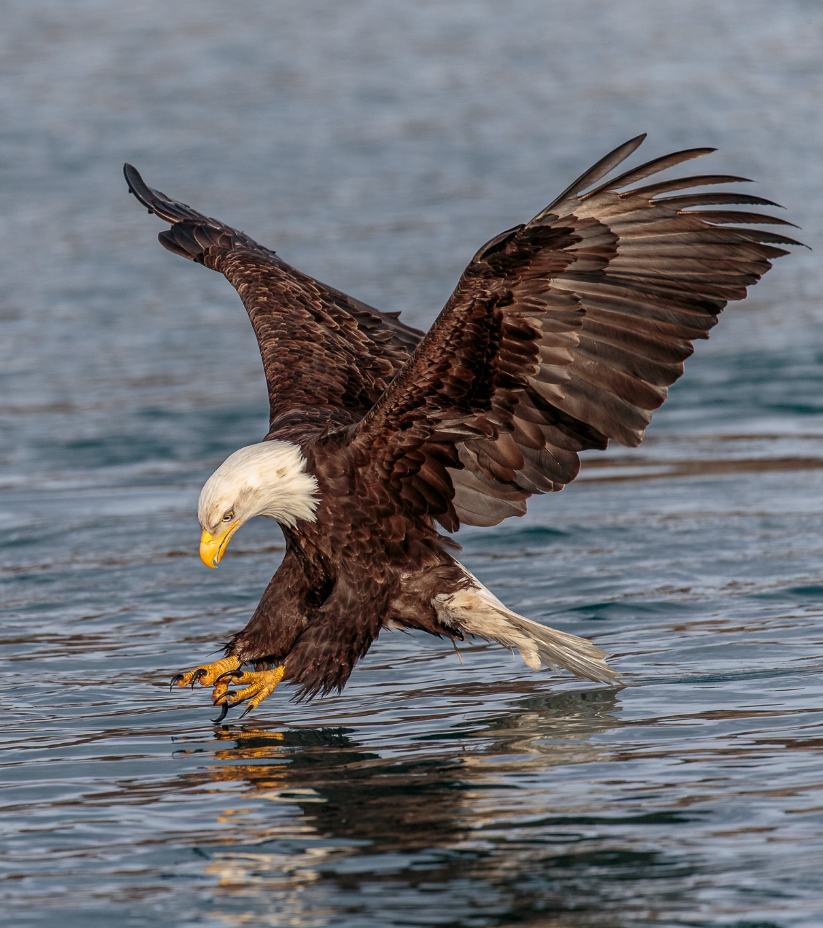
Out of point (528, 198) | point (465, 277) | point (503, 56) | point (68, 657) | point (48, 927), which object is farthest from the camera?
point (503, 56)

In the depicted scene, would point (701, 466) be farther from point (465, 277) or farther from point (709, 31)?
point (709, 31)

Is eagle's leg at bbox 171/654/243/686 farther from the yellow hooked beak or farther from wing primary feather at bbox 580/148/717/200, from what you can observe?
wing primary feather at bbox 580/148/717/200

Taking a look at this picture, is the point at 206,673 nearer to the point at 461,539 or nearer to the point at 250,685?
the point at 250,685

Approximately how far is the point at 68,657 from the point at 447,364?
6.92 feet

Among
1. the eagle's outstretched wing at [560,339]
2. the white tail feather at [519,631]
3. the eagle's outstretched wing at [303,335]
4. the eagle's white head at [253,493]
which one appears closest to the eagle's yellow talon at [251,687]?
the eagle's white head at [253,493]

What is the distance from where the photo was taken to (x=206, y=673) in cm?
546

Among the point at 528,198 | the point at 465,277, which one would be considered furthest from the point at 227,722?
the point at 528,198

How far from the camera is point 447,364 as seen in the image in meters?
4.92

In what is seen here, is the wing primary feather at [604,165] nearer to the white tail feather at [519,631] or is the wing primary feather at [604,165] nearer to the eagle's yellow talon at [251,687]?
the white tail feather at [519,631]

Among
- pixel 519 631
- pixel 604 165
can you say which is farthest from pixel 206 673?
pixel 604 165

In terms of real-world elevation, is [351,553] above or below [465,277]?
below

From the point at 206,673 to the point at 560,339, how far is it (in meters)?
1.56

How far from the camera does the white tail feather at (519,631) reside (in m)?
5.45

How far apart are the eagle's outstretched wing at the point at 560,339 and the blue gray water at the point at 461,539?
0.80 metres
